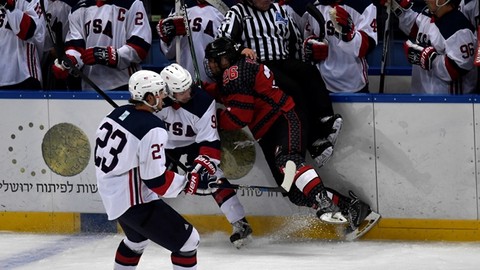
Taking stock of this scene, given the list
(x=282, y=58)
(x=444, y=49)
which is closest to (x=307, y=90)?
(x=282, y=58)

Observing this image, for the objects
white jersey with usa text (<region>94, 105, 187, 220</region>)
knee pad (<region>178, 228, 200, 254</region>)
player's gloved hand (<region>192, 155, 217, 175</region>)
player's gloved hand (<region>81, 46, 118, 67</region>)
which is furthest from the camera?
player's gloved hand (<region>81, 46, 118, 67</region>)

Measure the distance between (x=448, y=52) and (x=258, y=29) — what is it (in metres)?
1.00

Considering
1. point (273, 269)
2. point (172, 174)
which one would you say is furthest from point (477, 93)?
point (172, 174)

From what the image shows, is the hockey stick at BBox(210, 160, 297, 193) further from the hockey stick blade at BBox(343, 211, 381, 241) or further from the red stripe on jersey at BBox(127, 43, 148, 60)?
the red stripe on jersey at BBox(127, 43, 148, 60)

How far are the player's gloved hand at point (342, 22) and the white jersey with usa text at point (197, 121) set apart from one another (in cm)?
79

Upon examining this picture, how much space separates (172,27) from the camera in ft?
22.1

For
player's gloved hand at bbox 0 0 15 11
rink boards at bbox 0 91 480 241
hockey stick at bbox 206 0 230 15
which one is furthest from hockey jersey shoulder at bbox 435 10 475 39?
player's gloved hand at bbox 0 0 15 11

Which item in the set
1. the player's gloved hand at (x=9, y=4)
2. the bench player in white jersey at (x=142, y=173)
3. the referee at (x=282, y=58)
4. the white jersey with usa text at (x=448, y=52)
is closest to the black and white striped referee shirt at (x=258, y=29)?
the referee at (x=282, y=58)

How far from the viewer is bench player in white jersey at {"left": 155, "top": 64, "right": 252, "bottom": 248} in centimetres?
616

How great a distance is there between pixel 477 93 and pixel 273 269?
1463 mm

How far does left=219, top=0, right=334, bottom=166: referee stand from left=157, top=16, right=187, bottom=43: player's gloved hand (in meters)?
0.29

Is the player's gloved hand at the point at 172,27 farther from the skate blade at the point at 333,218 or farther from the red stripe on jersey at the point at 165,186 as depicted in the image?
the red stripe on jersey at the point at 165,186

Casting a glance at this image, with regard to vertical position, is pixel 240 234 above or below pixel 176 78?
below

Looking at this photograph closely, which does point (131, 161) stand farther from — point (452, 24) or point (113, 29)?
point (452, 24)
